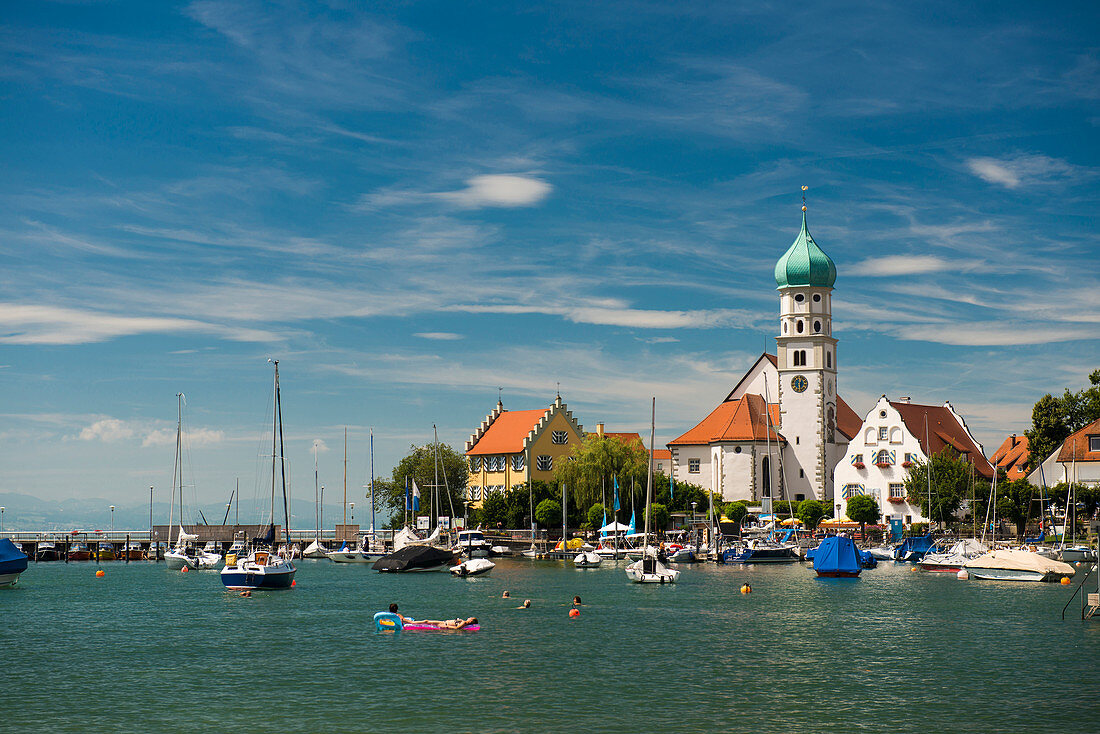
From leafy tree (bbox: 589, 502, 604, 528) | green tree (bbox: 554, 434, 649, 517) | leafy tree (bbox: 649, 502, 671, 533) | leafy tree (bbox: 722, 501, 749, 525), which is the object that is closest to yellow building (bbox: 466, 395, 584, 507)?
green tree (bbox: 554, 434, 649, 517)

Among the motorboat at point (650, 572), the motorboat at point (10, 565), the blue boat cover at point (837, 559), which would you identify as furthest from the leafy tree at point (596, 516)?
the motorboat at point (10, 565)

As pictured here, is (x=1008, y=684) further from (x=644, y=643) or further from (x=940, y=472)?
(x=940, y=472)

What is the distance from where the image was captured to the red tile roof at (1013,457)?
144m

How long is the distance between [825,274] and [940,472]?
3061 cm

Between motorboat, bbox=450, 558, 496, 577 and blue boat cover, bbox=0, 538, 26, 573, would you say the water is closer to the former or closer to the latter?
blue boat cover, bbox=0, 538, 26, 573

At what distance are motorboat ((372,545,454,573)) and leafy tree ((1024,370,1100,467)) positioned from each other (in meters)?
65.5

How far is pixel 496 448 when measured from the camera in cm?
15450

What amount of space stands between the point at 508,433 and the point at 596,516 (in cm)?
2522

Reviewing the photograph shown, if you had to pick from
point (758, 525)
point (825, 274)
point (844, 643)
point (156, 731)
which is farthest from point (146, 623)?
point (825, 274)

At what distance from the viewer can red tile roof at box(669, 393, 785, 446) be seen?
144375 mm

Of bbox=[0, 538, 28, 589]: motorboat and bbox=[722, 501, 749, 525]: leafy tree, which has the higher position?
Result: bbox=[722, 501, 749, 525]: leafy tree

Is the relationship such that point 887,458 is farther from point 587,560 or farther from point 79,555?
point 79,555

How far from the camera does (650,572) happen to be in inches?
3469

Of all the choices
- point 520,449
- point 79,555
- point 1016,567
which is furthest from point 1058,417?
point 79,555
